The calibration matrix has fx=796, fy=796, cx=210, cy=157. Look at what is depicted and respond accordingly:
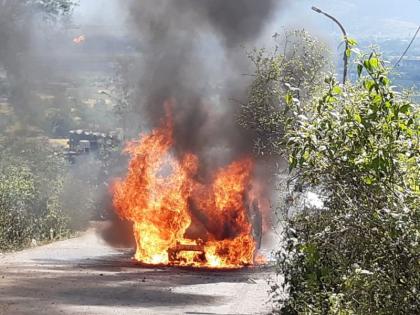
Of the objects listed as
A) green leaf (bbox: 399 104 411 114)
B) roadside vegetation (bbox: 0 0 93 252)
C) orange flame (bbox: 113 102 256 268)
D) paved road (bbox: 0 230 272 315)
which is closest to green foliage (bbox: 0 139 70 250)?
roadside vegetation (bbox: 0 0 93 252)

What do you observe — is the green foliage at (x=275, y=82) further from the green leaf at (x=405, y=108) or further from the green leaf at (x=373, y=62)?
the green leaf at (x=373, y=62)

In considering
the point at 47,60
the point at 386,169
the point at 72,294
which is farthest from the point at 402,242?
the point at 47,60

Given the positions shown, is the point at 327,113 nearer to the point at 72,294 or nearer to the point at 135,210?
the point at 72,294

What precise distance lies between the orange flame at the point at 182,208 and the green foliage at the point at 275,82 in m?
2.17

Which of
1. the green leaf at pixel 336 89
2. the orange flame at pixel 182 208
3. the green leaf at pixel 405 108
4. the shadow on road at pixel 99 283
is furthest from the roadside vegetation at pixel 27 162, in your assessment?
the green leaf at pixel 405 108

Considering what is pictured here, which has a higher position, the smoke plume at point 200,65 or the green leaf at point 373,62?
the smoke plume at point 200,65

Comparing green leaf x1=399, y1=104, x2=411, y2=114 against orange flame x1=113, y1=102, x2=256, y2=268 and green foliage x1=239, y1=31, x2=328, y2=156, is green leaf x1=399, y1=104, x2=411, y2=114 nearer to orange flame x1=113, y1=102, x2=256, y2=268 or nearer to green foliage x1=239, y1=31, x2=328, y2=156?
green foliage x1=239, y1=31, x2=328, y2=156

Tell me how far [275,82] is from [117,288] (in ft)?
33.4

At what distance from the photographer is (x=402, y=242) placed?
5473 mm

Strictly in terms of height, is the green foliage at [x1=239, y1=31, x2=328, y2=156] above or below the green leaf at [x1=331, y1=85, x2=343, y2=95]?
above

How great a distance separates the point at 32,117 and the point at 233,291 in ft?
134

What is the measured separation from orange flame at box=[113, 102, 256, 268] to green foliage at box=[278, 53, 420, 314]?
756 inches

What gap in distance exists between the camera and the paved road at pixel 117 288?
635 inches

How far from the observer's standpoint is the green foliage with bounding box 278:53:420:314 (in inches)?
216
